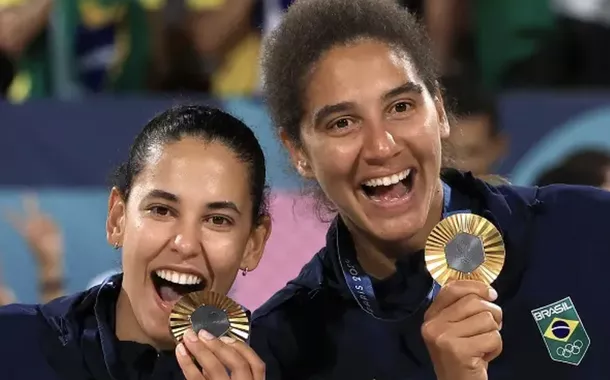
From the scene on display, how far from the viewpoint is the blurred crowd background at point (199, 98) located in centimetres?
340

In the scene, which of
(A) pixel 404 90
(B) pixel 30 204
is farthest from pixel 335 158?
(B) pixel 30 204

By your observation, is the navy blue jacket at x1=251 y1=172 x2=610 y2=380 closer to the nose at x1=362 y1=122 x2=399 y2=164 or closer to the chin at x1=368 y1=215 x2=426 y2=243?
the chin at x1=368 y1=215 x2=426 y2=243

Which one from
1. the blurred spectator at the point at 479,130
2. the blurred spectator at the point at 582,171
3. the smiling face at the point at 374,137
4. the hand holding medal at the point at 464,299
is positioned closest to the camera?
the hand holding medal at the point at 464,299

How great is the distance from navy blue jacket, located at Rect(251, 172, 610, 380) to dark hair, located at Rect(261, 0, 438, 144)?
246 millimetres

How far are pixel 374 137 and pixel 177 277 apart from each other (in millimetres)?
411

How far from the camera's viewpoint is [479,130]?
3.44m

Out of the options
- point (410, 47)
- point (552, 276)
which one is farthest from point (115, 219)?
point (552, 276)

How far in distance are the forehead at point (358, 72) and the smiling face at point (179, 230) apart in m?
0.21

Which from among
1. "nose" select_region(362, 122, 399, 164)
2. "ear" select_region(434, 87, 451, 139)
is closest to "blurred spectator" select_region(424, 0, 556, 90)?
"ear" select_region(434, 87, 451, 139)

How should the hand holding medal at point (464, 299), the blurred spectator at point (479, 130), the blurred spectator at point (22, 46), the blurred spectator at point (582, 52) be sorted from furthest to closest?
1. the blurred spectator at point (582, 52)
2. the blurred spectator at point (22, 46)
3. the blurred spectator at point (479, 130)
4. the hand holding medal at point (464, 299)

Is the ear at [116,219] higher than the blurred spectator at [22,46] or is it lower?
lower

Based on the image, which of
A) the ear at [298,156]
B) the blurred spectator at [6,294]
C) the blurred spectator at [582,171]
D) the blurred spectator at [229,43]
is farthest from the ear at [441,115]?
the blurred spectator at [229,43]

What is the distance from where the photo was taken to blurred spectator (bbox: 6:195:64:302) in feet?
11.5

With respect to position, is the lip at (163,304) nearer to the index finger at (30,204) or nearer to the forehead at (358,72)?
the forehead at (358,72)
